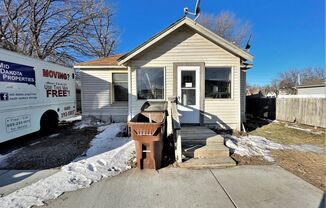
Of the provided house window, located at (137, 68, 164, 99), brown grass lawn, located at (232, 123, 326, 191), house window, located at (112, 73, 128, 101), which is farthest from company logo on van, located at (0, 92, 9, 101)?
brown grass lawn, located at (232, 123, 326, 191)

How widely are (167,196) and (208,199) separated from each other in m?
0.70

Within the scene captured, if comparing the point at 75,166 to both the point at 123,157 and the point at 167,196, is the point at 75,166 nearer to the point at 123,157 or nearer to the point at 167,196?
the point at 123,157

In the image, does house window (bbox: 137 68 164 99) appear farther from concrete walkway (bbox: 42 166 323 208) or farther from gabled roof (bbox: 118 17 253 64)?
concrete walkway (bbox: 42 166 323 208)

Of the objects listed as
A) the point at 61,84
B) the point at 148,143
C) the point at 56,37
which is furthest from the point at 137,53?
the point at 56,37

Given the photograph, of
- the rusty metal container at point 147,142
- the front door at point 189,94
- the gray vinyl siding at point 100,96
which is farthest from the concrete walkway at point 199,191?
the gray vinyl siding at point 100,96

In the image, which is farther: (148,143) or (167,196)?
(148,143)

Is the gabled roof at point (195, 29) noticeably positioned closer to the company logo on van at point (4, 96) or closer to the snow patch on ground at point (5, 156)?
the company logo on van at point (4, 96)

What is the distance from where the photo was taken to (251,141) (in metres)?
6.82

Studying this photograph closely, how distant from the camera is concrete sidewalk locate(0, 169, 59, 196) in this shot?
3.80 m

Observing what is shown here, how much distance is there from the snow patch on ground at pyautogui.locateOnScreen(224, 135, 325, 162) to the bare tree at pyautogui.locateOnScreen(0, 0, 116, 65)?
59.7ft

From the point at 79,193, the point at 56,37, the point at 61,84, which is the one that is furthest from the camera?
the point at 56,37

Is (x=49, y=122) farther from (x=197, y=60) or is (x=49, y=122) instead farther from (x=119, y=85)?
(x=197, y=60)

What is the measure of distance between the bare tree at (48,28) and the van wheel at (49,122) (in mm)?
11835

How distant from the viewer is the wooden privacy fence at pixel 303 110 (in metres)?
9.75
